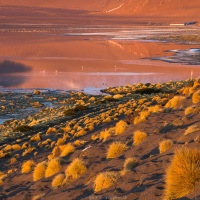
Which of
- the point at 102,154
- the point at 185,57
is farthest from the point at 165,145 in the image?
the point at 185,57

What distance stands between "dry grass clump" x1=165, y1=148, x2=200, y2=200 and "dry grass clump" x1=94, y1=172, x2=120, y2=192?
82.7 inches

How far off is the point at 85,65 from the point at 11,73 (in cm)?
845

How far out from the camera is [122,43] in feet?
232

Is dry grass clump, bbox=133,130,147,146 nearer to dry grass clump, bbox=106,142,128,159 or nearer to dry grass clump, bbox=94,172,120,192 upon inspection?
dry grass clump, bbox=106,142,128,159

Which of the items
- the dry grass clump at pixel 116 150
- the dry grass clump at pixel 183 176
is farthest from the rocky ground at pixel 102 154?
the dry grass clump at pixel 183 176

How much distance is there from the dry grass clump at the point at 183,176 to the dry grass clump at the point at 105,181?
210cm

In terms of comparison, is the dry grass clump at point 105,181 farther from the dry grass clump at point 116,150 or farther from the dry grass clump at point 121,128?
the dry grass clump at point 121,128

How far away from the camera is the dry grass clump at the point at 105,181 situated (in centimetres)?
887

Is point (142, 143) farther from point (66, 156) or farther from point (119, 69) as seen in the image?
point (119, 69)

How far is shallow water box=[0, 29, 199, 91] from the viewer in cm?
4003

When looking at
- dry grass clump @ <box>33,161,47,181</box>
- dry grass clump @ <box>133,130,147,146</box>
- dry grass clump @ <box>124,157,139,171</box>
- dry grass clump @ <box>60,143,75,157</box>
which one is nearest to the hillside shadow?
dry grass clump @ <box>60,143,75,157</box>

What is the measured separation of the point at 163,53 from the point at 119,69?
1445cm

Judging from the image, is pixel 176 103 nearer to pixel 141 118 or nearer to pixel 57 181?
pixel 141 118

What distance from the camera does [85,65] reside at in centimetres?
4884
